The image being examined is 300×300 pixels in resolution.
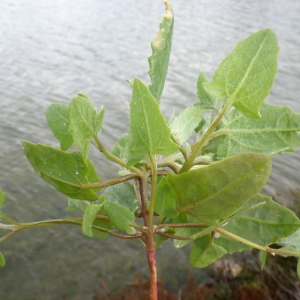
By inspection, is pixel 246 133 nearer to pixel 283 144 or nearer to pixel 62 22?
pixel 283 144

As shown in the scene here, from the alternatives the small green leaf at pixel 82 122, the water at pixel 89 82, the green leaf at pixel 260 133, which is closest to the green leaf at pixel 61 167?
the small green leaf at pixel 82 122

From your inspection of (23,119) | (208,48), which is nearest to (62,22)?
(208,48)

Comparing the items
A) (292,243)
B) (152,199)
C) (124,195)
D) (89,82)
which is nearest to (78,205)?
(124,195)

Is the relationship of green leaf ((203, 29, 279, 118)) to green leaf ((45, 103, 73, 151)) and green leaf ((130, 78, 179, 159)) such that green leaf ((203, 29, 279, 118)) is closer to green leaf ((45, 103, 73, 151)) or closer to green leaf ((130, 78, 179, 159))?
green leaf ((130, 78, 179, 159))

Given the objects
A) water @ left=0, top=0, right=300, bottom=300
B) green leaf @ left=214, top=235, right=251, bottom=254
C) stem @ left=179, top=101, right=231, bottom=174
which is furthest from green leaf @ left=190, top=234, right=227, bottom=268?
water @ left=0, top=0, right=300, bottom=300

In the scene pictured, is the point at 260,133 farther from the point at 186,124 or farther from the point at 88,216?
the point at 88,216
